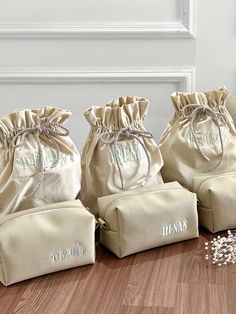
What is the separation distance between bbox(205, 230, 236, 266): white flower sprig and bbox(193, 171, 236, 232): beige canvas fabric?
25 millimetres

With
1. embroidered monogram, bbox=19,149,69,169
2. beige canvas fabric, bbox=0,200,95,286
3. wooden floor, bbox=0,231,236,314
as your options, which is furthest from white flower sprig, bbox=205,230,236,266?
embroidered monogram, bbox=19,149,69,169

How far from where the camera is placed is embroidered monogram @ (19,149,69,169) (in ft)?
3.58

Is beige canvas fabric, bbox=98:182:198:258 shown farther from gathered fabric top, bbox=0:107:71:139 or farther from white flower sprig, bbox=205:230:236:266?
gathered fabric top, bbox=0:107:71:139

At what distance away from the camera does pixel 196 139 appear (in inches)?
48.2

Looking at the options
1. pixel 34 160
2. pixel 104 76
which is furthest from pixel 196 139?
pixel 104 76

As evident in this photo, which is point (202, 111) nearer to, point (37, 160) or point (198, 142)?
point (198, 142)

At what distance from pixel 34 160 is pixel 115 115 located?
19 cm

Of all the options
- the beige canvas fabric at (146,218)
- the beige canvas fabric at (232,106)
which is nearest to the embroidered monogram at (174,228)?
the beige canvas fabric at (146,218)

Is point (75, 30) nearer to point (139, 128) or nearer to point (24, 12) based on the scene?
point (24, 12)

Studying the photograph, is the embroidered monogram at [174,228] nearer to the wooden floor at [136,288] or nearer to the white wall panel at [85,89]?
the wooden floor at [136,288]

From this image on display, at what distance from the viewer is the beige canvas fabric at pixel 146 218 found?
106 centimetres

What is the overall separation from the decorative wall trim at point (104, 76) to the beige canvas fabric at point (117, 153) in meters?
0.54

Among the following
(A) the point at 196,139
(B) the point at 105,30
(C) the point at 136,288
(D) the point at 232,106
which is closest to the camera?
(C) the point at 136,288

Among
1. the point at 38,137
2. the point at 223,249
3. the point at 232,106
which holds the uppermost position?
the point at 38,137
